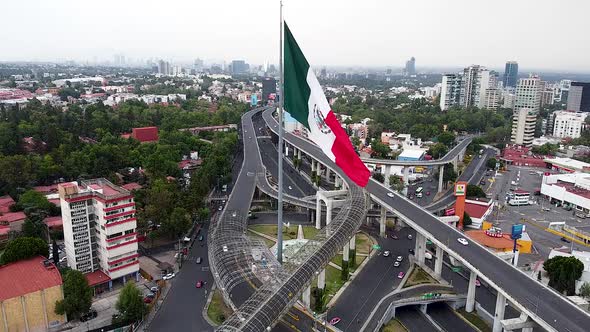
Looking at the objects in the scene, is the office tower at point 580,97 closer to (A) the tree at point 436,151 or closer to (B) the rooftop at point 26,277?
(A) the tree at point 436,151

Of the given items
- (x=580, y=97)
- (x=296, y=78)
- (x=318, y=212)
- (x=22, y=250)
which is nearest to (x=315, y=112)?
(x=296, y=78)

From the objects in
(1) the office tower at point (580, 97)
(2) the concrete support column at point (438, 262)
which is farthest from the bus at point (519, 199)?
(1) the office tower at point (580, 97)

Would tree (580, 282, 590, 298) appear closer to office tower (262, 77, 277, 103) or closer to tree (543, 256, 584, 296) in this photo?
tree (543, 256, 584, 296)

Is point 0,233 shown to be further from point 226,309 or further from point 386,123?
point 386,123

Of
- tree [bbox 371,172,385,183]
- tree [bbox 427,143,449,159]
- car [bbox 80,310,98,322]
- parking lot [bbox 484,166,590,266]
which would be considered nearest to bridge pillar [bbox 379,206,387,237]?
parking lot [bbox 484,166,590,266]

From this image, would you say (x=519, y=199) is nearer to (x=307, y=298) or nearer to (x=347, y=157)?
(x=307, y=298)

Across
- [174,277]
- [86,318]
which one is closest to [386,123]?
[174,277]
